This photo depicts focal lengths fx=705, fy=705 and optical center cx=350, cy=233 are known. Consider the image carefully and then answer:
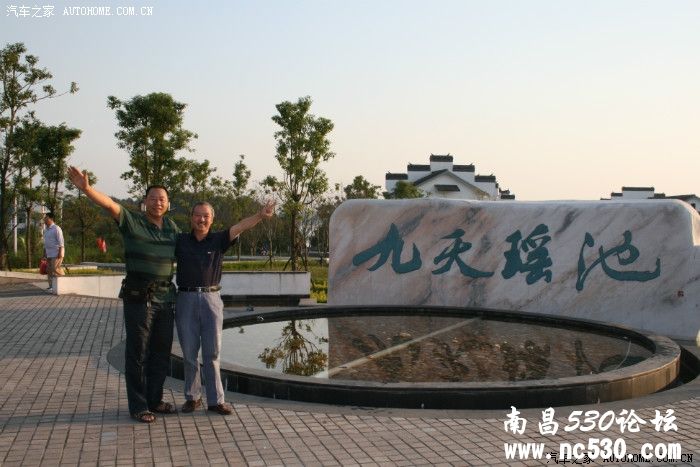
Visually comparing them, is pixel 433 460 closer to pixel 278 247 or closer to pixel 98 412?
pixel 98 412

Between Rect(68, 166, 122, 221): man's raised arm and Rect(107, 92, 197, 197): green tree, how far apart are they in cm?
1785

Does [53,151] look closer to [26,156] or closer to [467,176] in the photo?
[26,156]

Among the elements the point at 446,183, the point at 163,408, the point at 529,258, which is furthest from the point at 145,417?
the point at 446,183

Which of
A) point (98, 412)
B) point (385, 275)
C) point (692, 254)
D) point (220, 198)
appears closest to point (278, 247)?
point (220, 198)

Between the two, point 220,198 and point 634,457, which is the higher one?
point 220,198

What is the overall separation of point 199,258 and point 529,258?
26.9 feet

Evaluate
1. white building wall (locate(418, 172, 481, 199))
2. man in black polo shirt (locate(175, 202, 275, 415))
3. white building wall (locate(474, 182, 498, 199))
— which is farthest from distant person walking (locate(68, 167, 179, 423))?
white building wall (locate(474, 182, 498, 199))

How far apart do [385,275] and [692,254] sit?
5.24 meters

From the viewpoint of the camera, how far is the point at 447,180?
65.1 metres

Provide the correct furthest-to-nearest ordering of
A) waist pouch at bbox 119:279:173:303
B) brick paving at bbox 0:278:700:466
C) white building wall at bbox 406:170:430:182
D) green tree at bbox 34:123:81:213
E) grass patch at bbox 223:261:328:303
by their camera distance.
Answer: white building wall at bbox 406:170:430:182 < green tree at bbox 34:123:81:213 < grass patch at bbox 223:261:328:303 < waist pouch at bbox 119:279:173:303 < brick paving at bbox 0:278:700:466

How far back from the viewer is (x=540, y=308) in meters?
12.2

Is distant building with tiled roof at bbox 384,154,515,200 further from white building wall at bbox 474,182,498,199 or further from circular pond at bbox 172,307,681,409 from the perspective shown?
circular pond at bbox 172,307,681,409

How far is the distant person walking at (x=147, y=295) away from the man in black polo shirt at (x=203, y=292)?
0.10 m

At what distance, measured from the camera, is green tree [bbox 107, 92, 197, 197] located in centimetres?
2236
